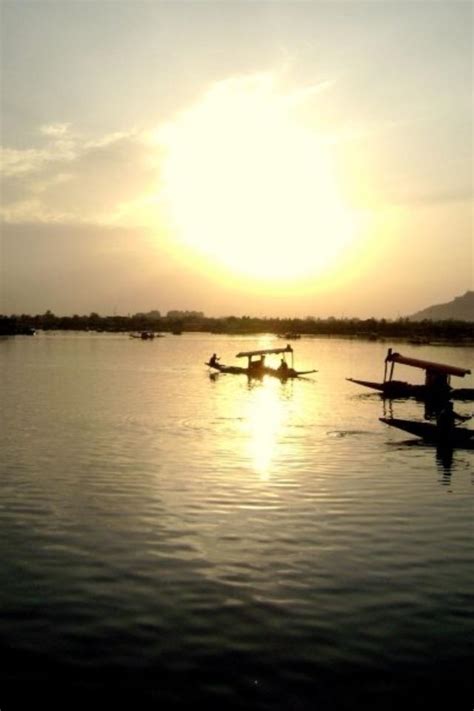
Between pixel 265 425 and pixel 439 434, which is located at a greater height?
pixel 439 434

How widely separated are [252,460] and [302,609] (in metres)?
15.9

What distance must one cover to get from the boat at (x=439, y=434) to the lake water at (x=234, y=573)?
80 centimetres

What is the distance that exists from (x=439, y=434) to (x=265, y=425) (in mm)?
10974

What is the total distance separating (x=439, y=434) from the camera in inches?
1270

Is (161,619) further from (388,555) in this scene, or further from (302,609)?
(388,555)

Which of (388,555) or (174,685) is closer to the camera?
(174,685)

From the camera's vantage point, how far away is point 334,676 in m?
10.2

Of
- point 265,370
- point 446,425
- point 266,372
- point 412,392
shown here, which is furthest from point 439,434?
point 265,370

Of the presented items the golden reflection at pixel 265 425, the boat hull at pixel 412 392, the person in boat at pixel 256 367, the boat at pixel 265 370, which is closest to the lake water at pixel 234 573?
the golden reflection at pixel 265 425

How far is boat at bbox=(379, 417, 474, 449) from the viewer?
3172 cm

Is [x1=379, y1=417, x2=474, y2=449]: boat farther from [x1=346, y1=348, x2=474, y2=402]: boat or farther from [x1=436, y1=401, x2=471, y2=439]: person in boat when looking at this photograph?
[x1=346, y1=348, x2=474, y2=402]: boat

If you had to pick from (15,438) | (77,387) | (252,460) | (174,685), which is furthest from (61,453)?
(77,387)

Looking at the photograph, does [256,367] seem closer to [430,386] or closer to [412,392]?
[412,392]

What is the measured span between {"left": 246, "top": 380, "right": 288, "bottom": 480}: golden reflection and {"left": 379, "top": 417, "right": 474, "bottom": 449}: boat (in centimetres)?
584
